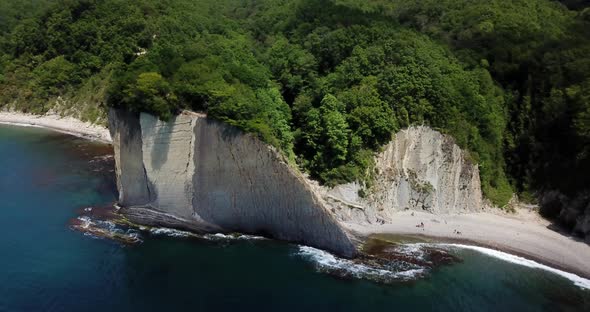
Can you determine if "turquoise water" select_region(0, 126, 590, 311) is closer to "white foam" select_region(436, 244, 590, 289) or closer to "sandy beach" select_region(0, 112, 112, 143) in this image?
"white foam" select_region(436, 244, 590, 289)

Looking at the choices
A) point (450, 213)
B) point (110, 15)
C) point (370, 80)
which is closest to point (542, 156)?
point (450, 213)

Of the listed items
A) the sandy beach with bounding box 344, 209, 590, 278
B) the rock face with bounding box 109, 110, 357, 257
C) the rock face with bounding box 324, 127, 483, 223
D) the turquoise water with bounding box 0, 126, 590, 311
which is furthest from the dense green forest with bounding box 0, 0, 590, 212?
the turquoise water with bounding box 0, 126, 590, 311

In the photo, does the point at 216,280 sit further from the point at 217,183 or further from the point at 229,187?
the point at 217,183

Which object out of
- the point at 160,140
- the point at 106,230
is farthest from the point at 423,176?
the point at 106,230

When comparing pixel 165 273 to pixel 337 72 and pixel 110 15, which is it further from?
pixel 110 15

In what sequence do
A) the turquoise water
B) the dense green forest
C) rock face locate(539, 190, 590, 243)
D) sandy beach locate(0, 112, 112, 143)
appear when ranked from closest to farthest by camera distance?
the turquoise water, the dense green forest, rock face locate(539, 190, 590, 243), sandy beach locate(0, 112, 112, 143)

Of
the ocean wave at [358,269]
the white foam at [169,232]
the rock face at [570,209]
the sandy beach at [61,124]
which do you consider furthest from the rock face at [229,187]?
the sandy beach at [61,124]

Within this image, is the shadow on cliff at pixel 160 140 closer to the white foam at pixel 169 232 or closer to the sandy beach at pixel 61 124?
the white foam at pixel 169 232
